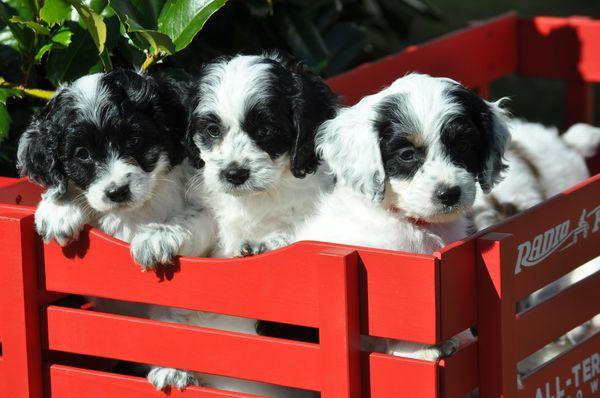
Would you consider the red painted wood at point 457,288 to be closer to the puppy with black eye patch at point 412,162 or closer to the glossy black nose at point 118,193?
the puppy with black eye patch at point 412,162

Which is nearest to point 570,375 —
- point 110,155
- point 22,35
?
point 110,155

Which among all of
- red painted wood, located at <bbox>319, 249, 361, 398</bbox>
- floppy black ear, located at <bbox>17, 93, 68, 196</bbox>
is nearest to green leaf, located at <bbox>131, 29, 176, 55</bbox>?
floppy black ear, located at <bbox>17, 93, 68, 196</bbox>

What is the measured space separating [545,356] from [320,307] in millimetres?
1744

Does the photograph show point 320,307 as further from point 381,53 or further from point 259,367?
point 381,53

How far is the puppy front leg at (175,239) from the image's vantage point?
3.48 meters

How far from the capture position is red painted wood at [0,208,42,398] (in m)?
3.66

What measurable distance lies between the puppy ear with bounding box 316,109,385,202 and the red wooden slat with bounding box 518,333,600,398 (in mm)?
818

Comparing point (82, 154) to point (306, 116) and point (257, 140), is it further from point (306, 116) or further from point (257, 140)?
point (306, 116)

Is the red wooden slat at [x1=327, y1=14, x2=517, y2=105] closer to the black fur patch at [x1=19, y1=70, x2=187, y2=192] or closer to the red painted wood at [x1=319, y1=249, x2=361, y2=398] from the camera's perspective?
the black fur patch at [x1=19, y1=70, x2=187, y2=192]

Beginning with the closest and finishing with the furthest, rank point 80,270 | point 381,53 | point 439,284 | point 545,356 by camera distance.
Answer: point 439,284, point 80,270, point 545,356, point 381,53

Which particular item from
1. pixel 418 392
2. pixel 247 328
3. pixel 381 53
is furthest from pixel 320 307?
pixel 381 53

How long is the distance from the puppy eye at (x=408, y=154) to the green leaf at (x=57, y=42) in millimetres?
1648

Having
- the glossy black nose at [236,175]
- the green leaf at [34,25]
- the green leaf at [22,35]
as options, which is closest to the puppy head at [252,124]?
the glossy black nose at [236,175]

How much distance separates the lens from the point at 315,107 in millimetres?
3678
